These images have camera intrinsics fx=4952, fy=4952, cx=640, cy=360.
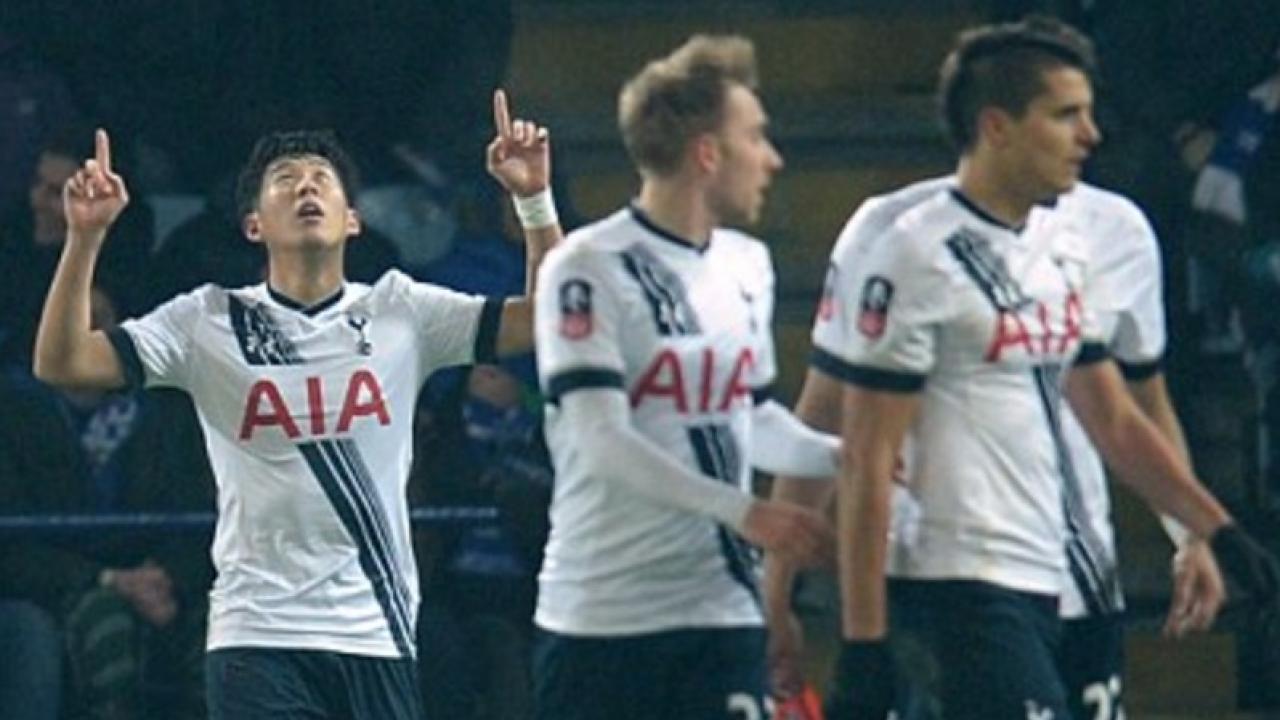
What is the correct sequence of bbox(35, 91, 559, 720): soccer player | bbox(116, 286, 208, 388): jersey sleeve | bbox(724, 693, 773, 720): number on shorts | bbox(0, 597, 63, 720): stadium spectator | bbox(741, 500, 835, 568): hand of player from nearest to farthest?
bbox(741, 500, 835, 568): hand of player → bbox(724, 693, 773, 720): number on shorts → bbox(35, 91, 559, 720): soccer player → bbox(116, 286, 208, 388): jersey sleeve → bbox(0, 597, 63, 720): stadium spectator

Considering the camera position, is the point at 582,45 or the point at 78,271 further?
the point at 582,45

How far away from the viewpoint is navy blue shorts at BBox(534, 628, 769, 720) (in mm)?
9516

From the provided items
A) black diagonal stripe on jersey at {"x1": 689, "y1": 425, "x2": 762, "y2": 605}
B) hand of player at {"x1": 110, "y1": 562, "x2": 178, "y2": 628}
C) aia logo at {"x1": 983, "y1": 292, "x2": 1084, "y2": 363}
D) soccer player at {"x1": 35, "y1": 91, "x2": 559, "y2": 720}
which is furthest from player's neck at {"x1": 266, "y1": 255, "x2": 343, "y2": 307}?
hand of player at {"x1": 110, "y1": 562, "x2": 178, "y2": 628}

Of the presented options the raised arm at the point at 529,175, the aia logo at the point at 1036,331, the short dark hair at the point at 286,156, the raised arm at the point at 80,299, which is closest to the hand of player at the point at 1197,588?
the aia logo at the point at 1036,331

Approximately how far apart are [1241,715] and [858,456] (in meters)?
4.08

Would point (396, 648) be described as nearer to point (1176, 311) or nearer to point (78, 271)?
point (78, 271)

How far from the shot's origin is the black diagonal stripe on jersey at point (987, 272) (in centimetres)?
976

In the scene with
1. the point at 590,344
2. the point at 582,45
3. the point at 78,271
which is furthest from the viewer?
the point at 582,45

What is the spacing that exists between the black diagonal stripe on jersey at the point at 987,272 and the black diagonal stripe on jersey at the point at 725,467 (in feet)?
1.95

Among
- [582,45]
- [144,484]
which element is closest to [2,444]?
[144,484]

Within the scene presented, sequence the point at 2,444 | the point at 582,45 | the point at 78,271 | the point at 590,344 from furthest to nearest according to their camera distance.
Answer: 1. the point at 582,45
2. the point at 2,444
3. the point at 78,271
4. the point at 590,344

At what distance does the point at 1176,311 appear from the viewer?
1373 centimetres

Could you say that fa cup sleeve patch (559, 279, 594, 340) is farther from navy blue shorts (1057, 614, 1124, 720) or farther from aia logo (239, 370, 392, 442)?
aia logo (239, 370, 392, 442)

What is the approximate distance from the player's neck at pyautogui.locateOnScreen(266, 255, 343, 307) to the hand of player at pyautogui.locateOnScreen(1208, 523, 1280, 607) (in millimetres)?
2086
